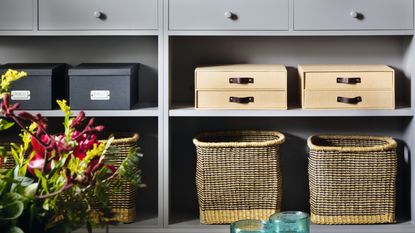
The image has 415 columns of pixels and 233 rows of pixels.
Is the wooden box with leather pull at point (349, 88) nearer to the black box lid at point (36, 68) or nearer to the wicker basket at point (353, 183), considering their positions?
the wicker basket at point (353, 183)

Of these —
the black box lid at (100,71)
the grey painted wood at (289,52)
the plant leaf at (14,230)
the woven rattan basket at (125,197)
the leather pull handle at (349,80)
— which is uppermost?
the grey painted wood at (289,52)

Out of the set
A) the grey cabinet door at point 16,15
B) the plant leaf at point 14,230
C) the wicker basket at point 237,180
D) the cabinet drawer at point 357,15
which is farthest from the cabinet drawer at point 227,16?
the plant leaf at point 14,230

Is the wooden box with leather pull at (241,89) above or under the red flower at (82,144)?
above

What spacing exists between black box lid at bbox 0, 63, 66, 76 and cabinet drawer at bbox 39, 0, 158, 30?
175 mm

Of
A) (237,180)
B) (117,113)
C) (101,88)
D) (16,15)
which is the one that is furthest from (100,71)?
(237,180)

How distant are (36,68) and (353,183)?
143 centimetres

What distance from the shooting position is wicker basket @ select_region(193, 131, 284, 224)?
291cm

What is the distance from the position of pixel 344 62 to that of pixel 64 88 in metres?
1.29

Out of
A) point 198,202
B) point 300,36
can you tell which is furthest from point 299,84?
point 198,202

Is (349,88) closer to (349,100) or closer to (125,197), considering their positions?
(349,100)

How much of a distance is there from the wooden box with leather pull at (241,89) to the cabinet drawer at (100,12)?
1.06 feet

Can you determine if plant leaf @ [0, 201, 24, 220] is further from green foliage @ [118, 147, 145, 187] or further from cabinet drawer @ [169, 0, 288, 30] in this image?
cabinet drawer @ [169, 0, 288, 30]

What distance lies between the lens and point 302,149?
3.25 metres

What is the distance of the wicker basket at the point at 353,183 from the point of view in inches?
115
